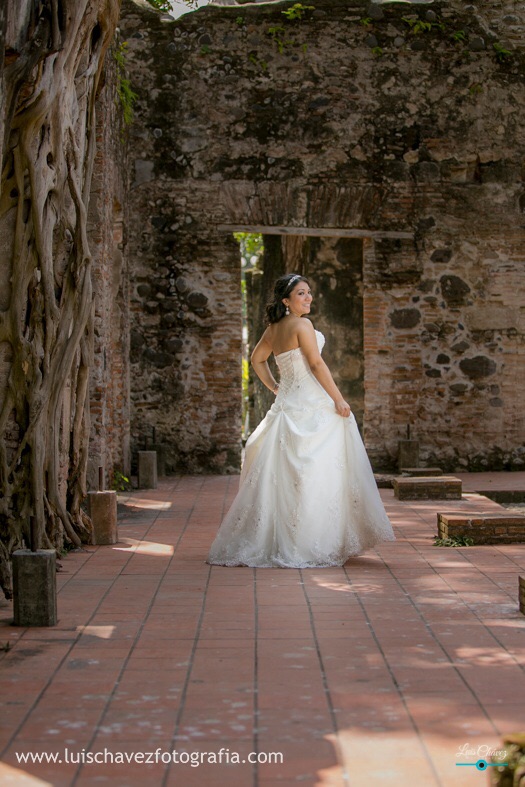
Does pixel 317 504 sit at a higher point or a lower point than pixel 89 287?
lower

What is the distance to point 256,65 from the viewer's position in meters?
12.3

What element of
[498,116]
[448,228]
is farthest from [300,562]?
[498,116]

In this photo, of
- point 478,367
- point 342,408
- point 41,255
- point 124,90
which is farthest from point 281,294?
point 478,367

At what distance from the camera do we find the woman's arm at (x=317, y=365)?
6980 millimetres

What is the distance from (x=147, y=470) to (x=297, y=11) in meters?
5.34

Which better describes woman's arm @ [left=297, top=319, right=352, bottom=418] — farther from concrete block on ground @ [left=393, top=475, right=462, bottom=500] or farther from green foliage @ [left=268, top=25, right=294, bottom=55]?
green foliage @ [left=268, top=25, right=294, bottom=55]

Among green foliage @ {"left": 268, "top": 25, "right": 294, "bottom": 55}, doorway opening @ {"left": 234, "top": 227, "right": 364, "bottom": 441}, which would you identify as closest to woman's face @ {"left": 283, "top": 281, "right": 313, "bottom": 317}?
green foliage @ {"left": 268, "top": 25, "right": 294, "bottom": 55}

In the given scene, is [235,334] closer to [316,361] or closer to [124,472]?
[124,472]

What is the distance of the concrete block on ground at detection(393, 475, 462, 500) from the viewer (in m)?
9.99

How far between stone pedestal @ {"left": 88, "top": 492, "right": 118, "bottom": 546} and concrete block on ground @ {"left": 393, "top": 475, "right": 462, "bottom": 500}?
3.35m

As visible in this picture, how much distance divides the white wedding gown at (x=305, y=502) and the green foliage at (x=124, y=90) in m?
5.49

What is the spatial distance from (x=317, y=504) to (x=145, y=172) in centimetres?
648

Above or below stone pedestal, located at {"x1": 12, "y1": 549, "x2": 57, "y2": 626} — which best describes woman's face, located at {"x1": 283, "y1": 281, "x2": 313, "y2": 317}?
above

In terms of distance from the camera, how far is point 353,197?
12.2m
